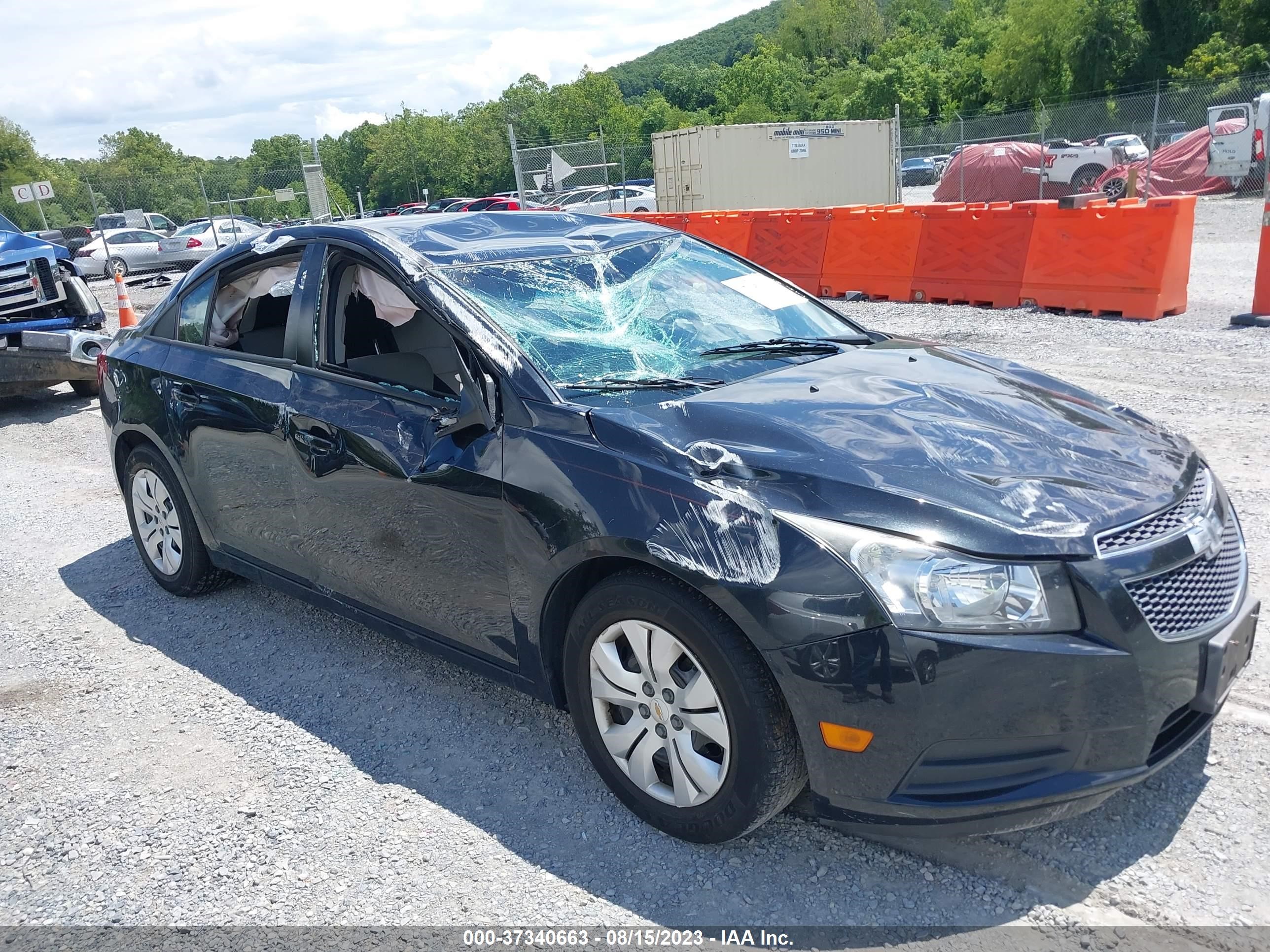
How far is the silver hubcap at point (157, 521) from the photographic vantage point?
5043 millimetres

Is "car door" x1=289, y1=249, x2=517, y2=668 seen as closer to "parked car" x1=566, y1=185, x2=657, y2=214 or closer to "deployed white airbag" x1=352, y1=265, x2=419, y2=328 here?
"deployed white airbag" x1=352, y1=265, x2=419, y2=328

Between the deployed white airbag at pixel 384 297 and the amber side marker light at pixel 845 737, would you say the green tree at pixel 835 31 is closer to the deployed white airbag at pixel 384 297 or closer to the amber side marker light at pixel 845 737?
the deployed white airbag at pixel 384 297

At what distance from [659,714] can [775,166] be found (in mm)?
23979

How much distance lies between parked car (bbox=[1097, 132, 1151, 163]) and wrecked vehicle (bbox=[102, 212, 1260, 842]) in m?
26.4

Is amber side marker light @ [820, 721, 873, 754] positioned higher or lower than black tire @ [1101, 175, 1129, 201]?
higher

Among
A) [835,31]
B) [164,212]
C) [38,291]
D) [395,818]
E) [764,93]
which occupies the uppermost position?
[835,31]

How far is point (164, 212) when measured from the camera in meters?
43.9

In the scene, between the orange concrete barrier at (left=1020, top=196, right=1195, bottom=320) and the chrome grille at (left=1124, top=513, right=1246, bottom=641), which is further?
the orange concrete barrier at (left=1020, top=196, right=1195, bottom=320)

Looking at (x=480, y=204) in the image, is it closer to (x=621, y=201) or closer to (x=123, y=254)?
(x=621, y=201)

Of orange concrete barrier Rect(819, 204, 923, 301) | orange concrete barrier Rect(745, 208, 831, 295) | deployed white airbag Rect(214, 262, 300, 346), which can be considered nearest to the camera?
deployed white airbag Rect(214, 262, 300, 346)

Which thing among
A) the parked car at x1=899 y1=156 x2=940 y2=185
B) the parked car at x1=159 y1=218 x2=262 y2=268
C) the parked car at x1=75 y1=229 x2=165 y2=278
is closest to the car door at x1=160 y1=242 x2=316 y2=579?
the parked car at x1=159 y1=218 x2=262 y2=268

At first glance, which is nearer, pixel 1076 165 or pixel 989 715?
pixel 989 715

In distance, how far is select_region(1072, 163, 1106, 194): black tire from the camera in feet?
90.8

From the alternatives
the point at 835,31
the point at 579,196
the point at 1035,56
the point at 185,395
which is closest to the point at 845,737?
the point at 185,395
